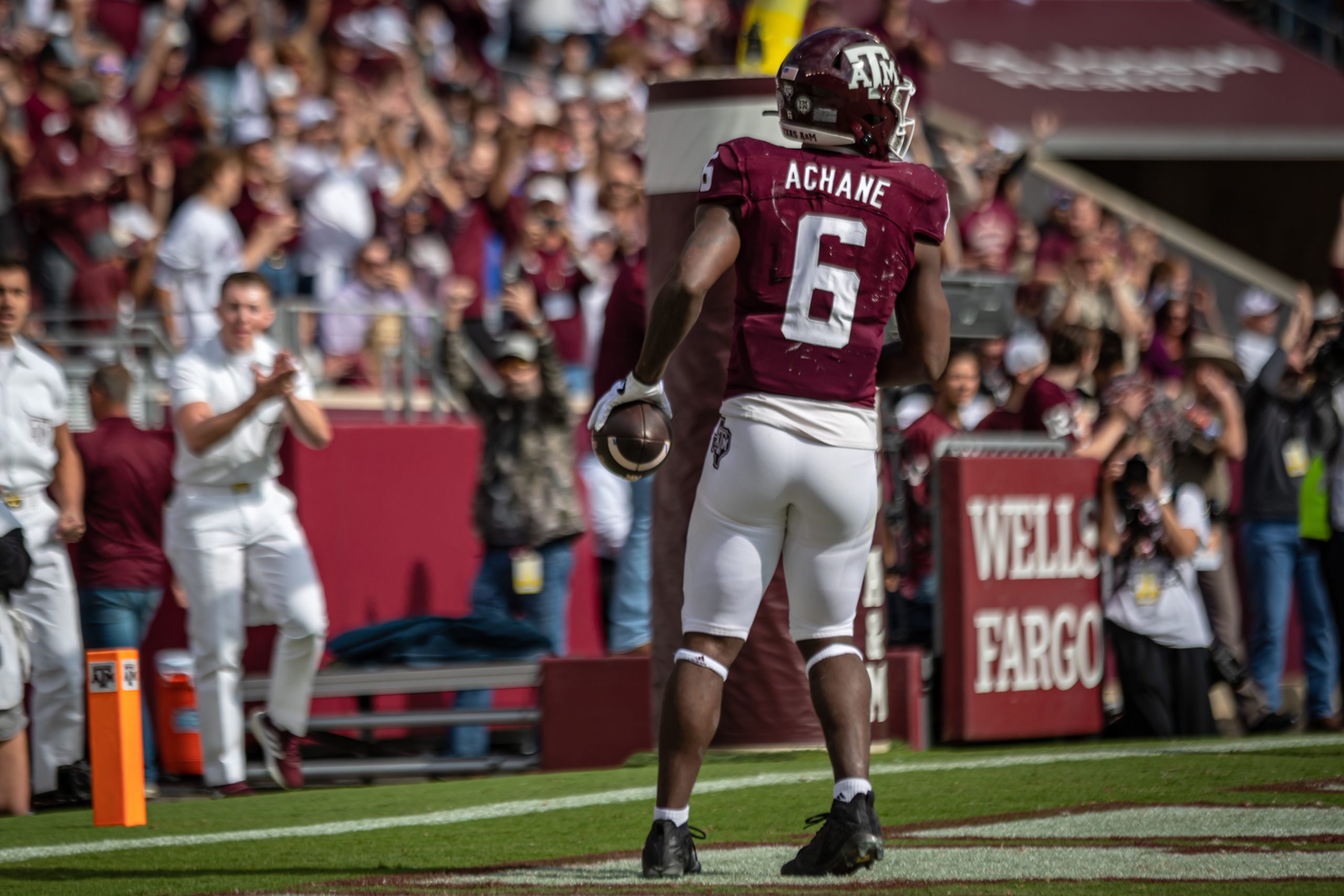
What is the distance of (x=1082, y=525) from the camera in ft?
32.6

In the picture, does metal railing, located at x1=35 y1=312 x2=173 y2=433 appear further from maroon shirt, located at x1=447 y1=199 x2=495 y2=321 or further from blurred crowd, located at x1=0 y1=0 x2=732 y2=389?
maroon shirt, located at x1=447 y1=199 x2=495 y2=321

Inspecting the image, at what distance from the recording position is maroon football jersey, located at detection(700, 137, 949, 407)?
17.2ft

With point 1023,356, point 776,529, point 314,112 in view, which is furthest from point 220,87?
point 776,529

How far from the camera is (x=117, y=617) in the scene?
32.2 ft

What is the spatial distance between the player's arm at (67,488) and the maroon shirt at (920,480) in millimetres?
3936

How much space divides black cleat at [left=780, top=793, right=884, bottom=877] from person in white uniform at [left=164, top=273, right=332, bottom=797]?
418 cm

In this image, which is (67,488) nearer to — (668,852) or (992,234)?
(668,852)

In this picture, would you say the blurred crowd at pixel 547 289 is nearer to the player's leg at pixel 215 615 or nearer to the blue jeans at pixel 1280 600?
the blue jeans at pixel 1280 600

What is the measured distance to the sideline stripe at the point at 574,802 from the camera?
6.57 m

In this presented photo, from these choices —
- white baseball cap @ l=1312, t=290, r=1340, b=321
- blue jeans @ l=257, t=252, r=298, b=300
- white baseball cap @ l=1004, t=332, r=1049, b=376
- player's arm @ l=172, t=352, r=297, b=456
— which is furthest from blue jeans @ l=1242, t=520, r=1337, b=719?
blue jeans @ l=257, t=252, r=298, b=300

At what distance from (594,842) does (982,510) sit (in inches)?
155

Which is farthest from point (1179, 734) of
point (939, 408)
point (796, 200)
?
point (796, 200)

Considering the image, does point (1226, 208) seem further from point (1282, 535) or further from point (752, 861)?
point (752, 861)

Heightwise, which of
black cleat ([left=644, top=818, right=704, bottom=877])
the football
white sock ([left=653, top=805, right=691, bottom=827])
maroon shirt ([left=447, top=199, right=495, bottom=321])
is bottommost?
black cleat ([left=644, top=818, right=704, bottom=877])
